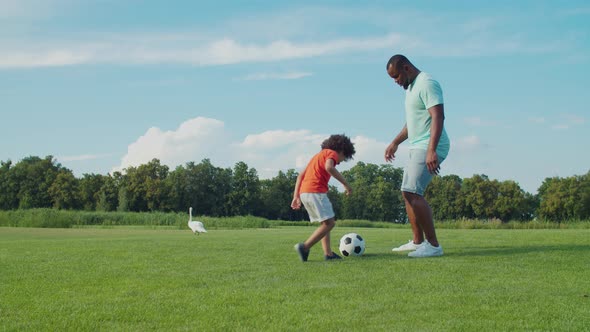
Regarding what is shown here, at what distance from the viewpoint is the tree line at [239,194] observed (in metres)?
83.1

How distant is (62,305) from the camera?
473cm

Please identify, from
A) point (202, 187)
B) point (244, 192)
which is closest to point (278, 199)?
point (244, 192)

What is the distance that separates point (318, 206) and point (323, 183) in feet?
1.12

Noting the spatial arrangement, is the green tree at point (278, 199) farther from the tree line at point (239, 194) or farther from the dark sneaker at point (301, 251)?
the dark sneaker at point (301, 251)

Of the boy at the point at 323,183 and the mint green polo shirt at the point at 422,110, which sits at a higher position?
the mint green polo shirt at the point at 422,110

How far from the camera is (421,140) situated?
7707 mm

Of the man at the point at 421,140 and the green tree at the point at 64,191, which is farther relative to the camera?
the green tree at the point at 64,191

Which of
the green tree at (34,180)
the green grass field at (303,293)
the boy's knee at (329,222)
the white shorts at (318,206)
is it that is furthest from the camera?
the green tree at (34,180)

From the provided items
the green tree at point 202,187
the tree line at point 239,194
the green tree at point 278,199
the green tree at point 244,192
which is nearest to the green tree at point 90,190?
the tree line at point 239,194

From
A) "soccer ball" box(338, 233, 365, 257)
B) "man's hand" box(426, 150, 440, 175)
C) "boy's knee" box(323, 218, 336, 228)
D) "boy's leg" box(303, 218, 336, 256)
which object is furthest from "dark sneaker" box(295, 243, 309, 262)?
"man's hand" box(426, 150, 440, 175)

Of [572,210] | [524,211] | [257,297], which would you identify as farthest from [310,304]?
[524,211]

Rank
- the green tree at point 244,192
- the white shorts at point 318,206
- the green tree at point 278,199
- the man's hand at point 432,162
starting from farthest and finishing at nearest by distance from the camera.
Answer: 1. the green tree at point 278,199
2. the green tree at point 244,192
3. the white shorts at point 318,206
4. the man's hand at point 432,162

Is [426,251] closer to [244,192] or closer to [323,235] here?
[323,235]

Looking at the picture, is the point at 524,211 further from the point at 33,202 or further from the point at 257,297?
the point at 257,297
